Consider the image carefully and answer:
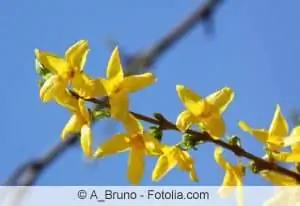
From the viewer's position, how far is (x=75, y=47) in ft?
2.39

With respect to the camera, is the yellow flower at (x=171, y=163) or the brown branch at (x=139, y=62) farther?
the brown branch at (x=139, y=62)

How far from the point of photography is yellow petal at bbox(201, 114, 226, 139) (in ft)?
2.15

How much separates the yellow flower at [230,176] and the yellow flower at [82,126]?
0.12m

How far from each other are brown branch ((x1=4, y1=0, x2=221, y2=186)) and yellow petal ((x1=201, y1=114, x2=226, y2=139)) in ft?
0.68

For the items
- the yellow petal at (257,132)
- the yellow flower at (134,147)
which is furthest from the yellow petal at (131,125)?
the yellow petal at (257,132)

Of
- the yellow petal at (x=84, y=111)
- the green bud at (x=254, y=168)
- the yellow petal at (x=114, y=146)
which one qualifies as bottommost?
the green bud at (x=254, y=168)

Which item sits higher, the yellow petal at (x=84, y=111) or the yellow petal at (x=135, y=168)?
the yellow petal at (x=84, y=111)

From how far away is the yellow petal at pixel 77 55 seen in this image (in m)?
0.72

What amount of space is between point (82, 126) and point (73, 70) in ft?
0.21

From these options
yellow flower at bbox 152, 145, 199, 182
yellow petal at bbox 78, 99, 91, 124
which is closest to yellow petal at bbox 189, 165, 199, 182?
yellow flower at bbox 152, 145, 199, 182

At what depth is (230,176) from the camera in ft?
2.23

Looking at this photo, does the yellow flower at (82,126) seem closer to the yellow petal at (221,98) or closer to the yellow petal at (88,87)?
the yellow petal at (88,87)

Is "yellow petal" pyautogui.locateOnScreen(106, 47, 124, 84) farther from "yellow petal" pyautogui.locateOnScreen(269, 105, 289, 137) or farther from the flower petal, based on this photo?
"yellow petal" pyautogui.locateOnScreen(269, 105, 289, 137)

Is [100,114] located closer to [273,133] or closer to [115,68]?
[115,68]
